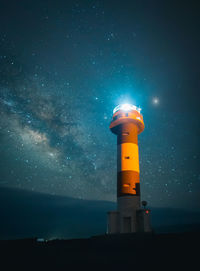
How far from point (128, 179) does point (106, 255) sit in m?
10.2

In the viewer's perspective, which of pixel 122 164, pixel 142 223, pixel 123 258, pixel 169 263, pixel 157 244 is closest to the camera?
pixel 169 263

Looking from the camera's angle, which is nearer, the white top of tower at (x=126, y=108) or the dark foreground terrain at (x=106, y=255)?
the dark foreground terrain at (x=106, y=255)

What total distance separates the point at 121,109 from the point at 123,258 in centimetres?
1620

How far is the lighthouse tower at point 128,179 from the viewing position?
55.6 feet

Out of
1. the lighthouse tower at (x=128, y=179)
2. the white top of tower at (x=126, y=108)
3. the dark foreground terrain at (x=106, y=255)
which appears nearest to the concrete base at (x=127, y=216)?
the lighthouse tower at (x=128, y=179)

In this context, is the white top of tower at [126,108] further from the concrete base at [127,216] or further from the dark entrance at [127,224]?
the dark entrance at [127,224]

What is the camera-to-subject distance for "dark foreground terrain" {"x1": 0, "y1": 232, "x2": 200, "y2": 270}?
6953mm

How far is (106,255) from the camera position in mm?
8258

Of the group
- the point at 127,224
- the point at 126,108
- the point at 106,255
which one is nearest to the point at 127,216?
the point at 127,224

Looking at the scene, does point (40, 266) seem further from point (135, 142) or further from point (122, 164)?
point (135, 142)

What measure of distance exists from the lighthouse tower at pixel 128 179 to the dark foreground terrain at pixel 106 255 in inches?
301

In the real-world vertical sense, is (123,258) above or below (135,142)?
below

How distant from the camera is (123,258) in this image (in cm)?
775

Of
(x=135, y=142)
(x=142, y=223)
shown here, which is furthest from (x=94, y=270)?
(x=135, y=142)
